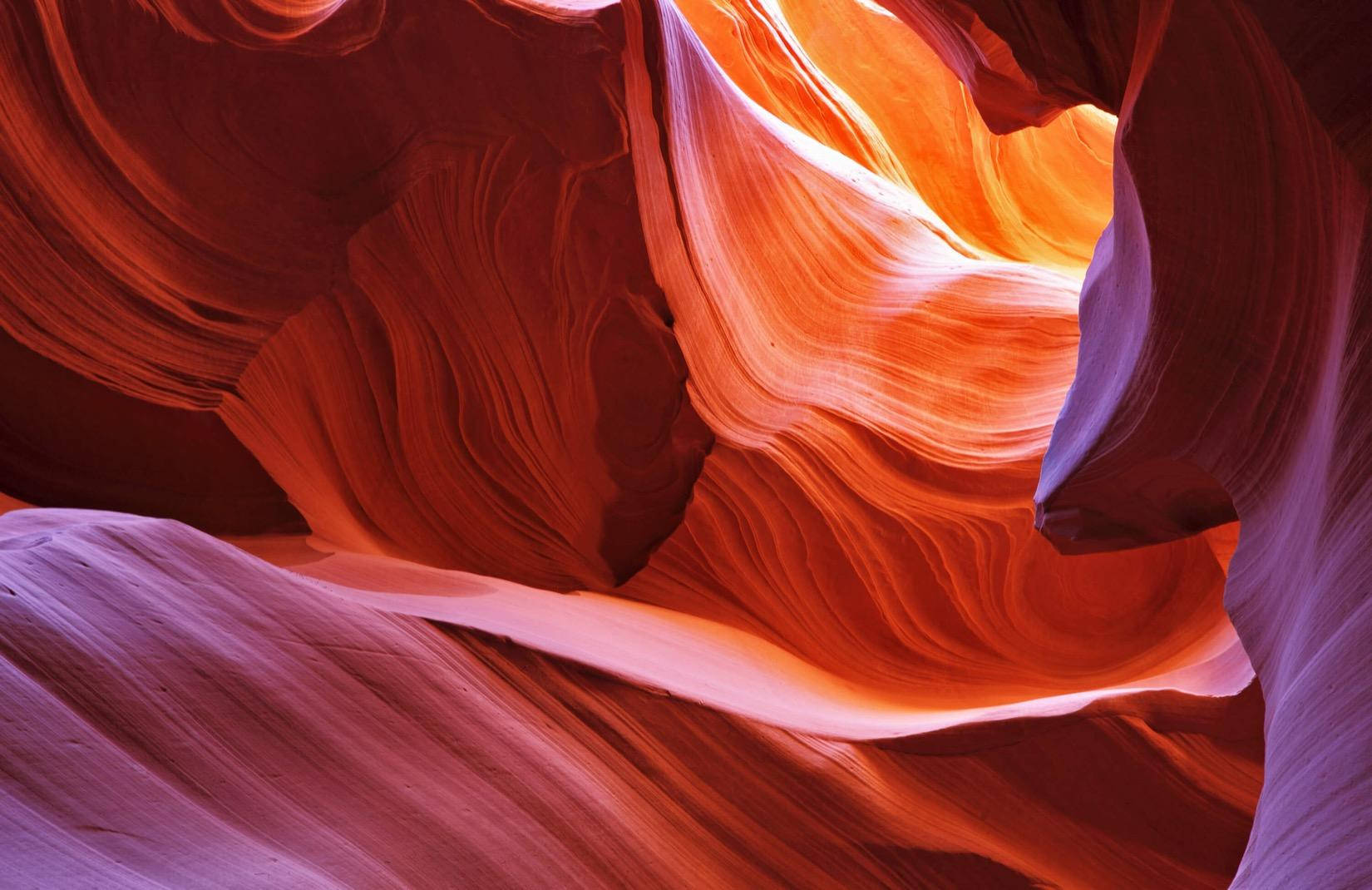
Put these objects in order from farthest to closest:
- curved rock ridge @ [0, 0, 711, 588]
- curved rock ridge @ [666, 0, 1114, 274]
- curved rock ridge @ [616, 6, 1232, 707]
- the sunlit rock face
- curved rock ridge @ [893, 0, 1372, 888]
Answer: curved rock ridge @ [666, 0, 1114, 274], curved rock ridge @ [616, 6, 1232, 707], curved rock ridge @ [0, 0, 711, 588], the sunlit rock face, curved rock ridge @ [893, 0, 1372, 888]

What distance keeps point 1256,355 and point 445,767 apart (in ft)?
6.23

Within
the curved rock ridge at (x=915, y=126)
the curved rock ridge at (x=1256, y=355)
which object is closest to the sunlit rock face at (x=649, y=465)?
the curved rock ridge at (x=1256, y=355)

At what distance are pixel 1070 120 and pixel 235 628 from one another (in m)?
6.73

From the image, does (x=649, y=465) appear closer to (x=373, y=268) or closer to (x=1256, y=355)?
(x=373, y=268)

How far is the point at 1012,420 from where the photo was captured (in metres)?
4.45

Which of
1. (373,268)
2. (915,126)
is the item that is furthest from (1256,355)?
(915,126)

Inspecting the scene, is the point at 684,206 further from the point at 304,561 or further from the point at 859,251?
the point at 304,561

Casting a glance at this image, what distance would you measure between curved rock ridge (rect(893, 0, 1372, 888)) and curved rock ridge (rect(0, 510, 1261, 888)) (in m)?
Result: 0.94

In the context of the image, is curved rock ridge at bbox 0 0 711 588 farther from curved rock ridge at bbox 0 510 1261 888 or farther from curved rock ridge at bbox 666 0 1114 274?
curved rock ridge at bbox 666 0 1114 274

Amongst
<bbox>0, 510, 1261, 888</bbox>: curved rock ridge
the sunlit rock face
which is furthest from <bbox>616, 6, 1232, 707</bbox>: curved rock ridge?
<bbox>0, 510, 1261, 888</bbox>: curved rock ridge

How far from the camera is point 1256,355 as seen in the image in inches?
82.7

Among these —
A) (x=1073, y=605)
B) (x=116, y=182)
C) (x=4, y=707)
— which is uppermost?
(x=116, y=182)

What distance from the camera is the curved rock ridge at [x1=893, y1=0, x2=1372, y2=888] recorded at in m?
1.64

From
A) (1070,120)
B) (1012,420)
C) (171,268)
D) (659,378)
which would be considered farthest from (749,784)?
(1070,120)
